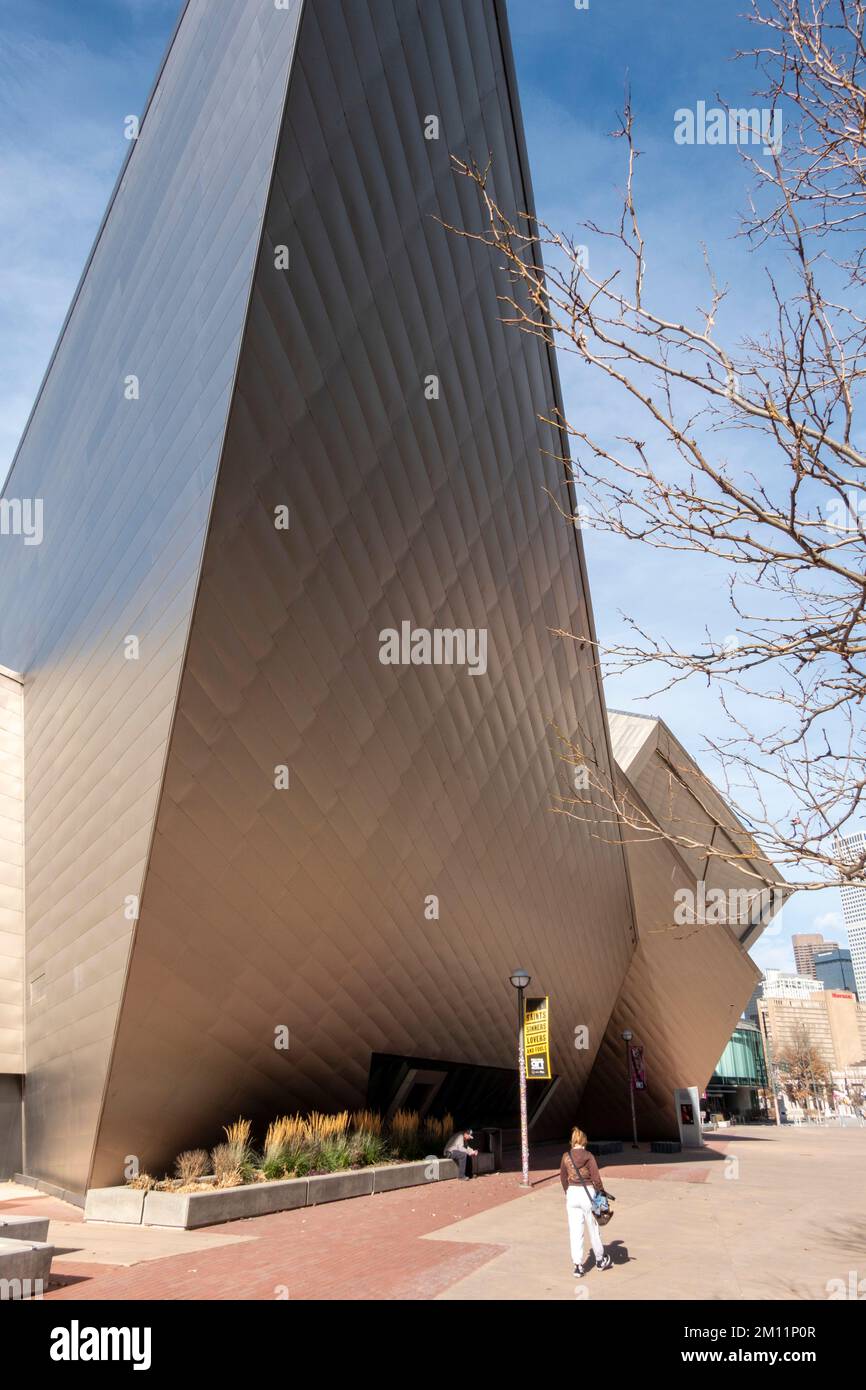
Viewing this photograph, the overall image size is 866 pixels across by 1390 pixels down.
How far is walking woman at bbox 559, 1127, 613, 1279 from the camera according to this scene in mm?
7289

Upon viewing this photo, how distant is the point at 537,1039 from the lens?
55.1 ft

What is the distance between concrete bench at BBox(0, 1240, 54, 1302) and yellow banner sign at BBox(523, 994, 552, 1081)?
11173mm

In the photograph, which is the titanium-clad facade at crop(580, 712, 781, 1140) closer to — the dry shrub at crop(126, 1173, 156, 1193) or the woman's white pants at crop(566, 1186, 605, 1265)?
the dry shrub at crop(126, 1173, 156, 1193)

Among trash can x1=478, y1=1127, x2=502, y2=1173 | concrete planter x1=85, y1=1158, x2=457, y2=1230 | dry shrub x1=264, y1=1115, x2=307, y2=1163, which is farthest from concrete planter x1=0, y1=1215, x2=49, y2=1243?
trash can x1=478, y1=1127, x2=502, y2=1173

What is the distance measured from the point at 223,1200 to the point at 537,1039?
8.03 metres

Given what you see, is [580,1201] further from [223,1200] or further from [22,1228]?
[223,1200]

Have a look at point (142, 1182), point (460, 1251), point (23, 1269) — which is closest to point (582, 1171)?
point (460, 1251)

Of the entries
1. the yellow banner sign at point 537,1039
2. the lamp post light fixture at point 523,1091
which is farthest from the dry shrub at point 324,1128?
the yellow banner sign at point 537,1039

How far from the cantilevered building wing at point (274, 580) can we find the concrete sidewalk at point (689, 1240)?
4.07 metres

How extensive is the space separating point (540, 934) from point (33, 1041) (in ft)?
34.4

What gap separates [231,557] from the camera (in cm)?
1006

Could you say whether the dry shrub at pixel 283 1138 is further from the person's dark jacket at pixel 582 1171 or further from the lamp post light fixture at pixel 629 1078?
the lamp post light fixture at pixel 629 1078

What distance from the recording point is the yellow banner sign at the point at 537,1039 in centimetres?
1639

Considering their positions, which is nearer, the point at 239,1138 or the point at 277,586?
the point at 277,586
